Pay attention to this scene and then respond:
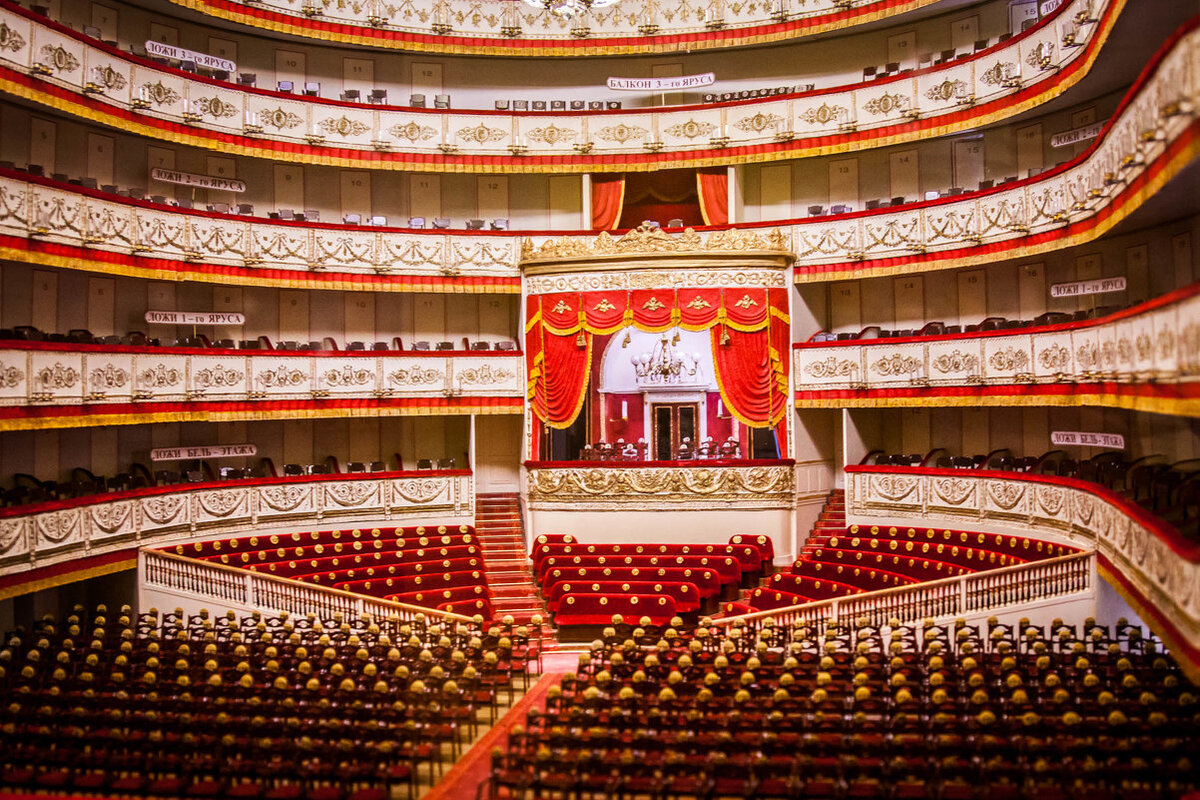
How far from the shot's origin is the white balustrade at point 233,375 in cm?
1612

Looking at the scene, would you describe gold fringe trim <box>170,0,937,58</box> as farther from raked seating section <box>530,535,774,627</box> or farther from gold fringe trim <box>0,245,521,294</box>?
raked seating section <box>530,535,774,627</box>

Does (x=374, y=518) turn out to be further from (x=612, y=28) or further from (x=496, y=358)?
(x=612, y=28)

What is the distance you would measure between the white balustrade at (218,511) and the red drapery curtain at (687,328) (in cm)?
289

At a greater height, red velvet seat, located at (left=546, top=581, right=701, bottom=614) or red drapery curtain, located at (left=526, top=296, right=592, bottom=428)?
red drapery curtain, located at (left=526, top=296, right=592, bottom=428)

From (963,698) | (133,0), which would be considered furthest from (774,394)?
(133,0)

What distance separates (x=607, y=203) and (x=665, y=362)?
14.2 feet

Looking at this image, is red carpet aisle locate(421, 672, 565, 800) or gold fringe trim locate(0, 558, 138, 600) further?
gold fringe trim locate(0, 558, 138, 600)

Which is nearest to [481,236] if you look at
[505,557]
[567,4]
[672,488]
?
[567,4]

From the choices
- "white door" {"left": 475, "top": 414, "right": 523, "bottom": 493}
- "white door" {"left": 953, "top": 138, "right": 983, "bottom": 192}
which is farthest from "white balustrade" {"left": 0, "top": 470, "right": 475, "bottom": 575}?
"white door" {"left": 953, "top": 138, "right": 983, "bottom": 192}

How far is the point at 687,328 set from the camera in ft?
69.7

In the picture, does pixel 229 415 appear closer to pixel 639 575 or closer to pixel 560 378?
pixel 560 378

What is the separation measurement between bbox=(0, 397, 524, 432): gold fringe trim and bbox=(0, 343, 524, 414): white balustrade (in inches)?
8.9

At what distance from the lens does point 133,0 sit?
72.7 feet

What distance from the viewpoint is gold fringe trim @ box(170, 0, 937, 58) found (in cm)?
2295
